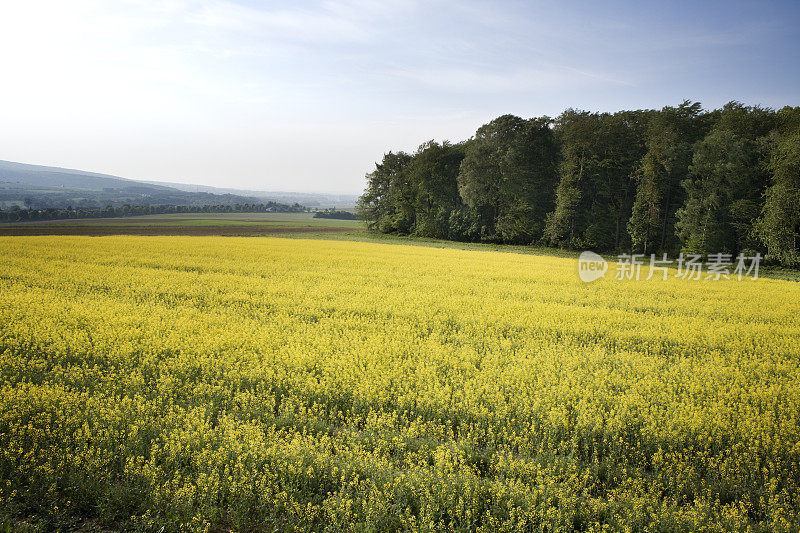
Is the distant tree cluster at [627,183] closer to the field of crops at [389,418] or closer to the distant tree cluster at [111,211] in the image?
the field of crops at [389,418]

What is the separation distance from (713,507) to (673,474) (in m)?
0.77

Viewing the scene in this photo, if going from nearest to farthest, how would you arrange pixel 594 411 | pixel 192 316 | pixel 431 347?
pixel 594 411 → pixel 431 347 → pixel 192 316

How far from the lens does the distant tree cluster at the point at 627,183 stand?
97.7ft

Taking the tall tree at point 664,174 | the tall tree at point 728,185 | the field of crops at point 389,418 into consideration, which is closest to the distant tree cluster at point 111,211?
the field of crops at point 389,418

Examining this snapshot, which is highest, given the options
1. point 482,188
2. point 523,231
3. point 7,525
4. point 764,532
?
point 482,188

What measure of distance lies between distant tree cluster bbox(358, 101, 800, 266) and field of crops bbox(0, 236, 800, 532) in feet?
79.3

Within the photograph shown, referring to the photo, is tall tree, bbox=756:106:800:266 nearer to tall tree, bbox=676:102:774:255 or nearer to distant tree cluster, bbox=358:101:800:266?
distant tree cluster, bbox=358:101:800:266

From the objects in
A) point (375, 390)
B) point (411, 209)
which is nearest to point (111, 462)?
point (375, 390)

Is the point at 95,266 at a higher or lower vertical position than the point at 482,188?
lower

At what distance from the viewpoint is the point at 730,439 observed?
17.5 feet

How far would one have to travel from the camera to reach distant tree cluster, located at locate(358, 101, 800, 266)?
29.8 m

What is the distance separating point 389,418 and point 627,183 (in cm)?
4189

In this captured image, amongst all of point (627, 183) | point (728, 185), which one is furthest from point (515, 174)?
point (728, 185)

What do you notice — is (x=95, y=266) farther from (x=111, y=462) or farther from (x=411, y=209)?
(x=411, y=209)
